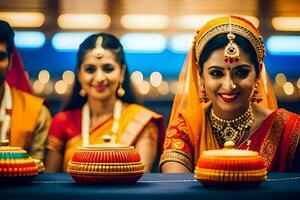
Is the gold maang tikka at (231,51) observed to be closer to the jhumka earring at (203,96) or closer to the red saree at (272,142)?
the jhumka earring at (203,96)

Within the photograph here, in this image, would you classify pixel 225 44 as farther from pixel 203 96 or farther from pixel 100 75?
pixel 100 75

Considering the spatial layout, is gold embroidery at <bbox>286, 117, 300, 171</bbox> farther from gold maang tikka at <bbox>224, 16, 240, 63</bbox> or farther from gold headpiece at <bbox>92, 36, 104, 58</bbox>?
gold headpiece at <bbox>92, 36, 104, 58</bbox>

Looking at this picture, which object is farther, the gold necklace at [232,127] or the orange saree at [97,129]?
the orange saree at [97,129]

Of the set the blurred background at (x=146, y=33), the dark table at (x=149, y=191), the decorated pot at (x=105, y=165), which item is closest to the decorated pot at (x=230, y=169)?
the dark table at (x=149, y=191)

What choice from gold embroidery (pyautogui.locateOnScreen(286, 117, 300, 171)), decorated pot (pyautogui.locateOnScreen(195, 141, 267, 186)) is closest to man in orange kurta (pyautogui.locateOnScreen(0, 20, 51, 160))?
gold embroidery (pyautogui.locateOnScreen(286, 117, 300, 171))

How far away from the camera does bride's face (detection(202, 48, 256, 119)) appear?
2.78m

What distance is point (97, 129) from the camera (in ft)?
12.0

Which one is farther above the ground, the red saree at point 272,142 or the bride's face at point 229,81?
the bride's face at point 229,81

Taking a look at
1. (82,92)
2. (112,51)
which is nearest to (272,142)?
(112,51)

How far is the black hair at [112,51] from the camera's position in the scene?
369 cm

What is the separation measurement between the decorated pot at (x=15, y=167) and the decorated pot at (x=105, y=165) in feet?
0.41

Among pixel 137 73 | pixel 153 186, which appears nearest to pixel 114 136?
pixel 137 73

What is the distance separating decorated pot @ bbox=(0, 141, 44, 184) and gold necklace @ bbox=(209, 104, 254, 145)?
1248 mm

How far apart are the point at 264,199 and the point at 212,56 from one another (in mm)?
1306
